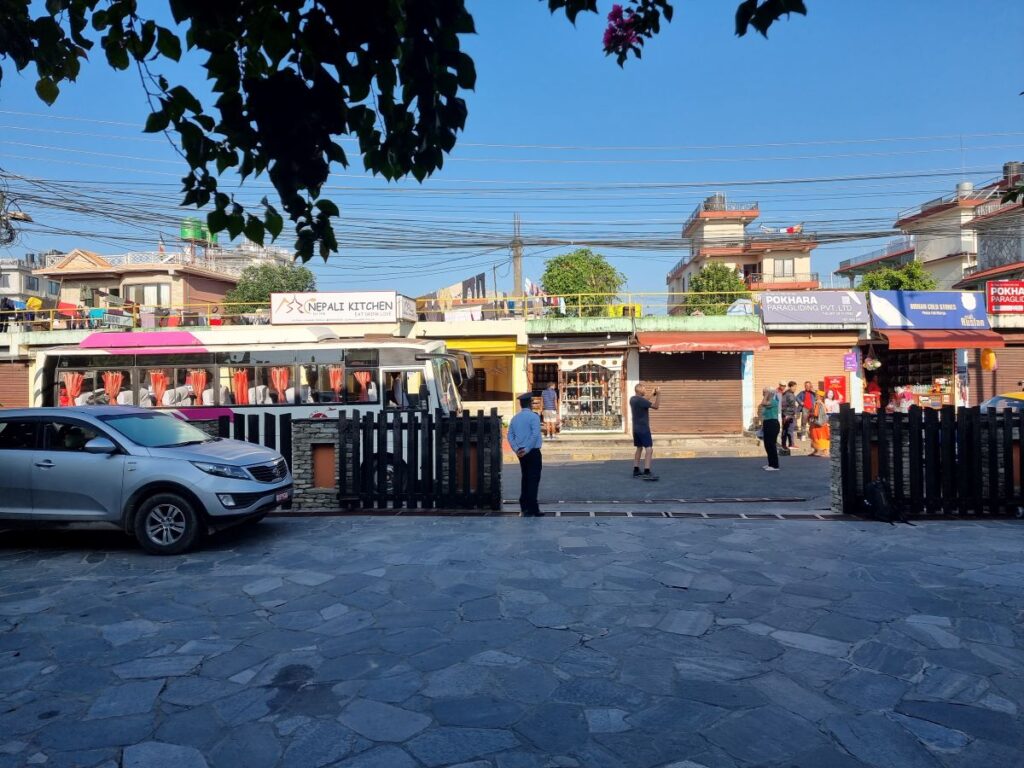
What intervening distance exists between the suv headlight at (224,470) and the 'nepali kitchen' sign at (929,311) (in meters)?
22.5

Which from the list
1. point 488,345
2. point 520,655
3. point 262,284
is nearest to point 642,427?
point 520,655

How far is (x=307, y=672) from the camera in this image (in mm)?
4457

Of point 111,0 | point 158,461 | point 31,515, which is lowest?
point 31,515

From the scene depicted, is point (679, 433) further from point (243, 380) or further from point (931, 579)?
point (931, 579)

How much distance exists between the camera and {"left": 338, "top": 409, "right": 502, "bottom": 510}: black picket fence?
32.4 feet

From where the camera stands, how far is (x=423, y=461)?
9.91m

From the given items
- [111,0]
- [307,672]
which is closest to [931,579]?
[307,672]

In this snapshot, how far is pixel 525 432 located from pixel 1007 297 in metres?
22.6

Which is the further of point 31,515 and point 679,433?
point 679,433

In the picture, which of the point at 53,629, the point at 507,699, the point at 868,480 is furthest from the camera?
the point at 868,480

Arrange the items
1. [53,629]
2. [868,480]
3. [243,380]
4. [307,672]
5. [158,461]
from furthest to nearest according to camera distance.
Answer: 1. [243,380]
2. [868,480]
3. [158,461]
4. [53,629]
5. [307,672]

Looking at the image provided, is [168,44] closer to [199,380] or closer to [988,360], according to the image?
[199,380]

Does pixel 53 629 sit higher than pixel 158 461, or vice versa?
pixel 158 461

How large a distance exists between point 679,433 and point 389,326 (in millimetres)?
10268
